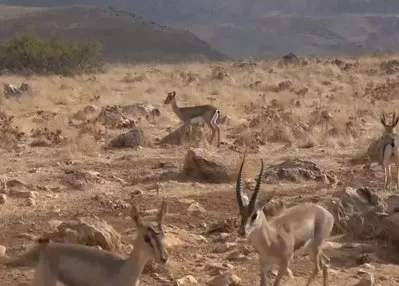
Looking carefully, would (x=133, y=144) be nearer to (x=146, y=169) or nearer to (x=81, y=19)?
(x=146, y=169)

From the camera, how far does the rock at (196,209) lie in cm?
1205

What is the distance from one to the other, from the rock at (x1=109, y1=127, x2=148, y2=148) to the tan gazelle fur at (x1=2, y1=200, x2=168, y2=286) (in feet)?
34.3

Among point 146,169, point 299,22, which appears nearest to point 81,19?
point 299,22

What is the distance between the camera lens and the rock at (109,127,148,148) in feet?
59.3

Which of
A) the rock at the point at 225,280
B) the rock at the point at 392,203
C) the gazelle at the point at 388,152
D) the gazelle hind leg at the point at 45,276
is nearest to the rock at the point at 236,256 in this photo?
the rock at the point at 225,280

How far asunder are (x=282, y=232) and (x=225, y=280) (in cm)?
75

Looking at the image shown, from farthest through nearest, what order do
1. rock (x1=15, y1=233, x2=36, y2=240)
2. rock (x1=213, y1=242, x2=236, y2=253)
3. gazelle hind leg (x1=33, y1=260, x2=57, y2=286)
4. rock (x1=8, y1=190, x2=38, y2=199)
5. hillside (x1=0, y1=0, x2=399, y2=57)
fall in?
hillside (x1=0, y1=0, x2=399, y2=57), rock (x1=8, y1=190, x2=38, y2=199), rock (x1=15, y1=233, x2=36, y2=240), rock (x1=213, y1=242, x2=236, y2=253), gazelle hind leg (x1=33, y1=260, x2=57, y2=286)

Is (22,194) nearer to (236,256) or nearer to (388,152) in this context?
(236,256)

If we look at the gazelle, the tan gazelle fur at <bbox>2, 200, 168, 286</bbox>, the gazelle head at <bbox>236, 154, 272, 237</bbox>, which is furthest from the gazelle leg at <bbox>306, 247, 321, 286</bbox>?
the gazelle

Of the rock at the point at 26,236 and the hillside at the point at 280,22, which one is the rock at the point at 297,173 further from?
the hillside at the point at 280,22

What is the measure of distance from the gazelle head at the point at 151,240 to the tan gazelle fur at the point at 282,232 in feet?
3.44

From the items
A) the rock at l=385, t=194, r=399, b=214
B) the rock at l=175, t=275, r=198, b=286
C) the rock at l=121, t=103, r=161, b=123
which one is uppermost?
the rock at l=385, t=194, r=399, b=214

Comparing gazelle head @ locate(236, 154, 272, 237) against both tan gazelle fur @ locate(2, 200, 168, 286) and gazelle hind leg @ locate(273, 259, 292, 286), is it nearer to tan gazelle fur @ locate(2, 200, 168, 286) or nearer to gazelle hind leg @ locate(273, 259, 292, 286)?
gazelle hind leg @ locate(273, 259, 292, 286)

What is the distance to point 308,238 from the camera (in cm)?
893
